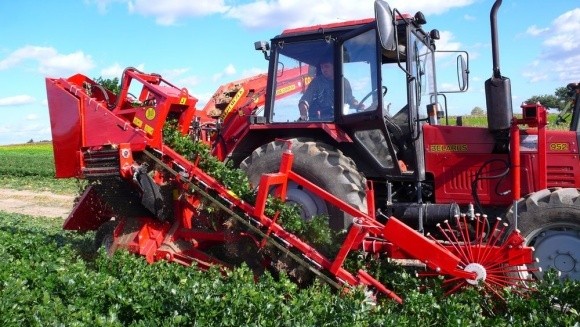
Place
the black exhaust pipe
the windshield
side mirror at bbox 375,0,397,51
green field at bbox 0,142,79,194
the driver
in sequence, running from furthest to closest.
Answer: green field at bbox 0,142,79,194
the windshield
the driver
the black exhaust pipe
side mirror at bbox 375,0,397,51

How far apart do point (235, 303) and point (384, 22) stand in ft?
8.90

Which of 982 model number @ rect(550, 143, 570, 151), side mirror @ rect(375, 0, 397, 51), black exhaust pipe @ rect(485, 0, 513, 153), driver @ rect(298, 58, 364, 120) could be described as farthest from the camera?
driver @ rect(298, 58, 364, 120)

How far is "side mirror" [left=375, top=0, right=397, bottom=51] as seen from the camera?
4812mm

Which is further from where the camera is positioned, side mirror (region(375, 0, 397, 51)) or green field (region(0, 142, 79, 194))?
green field (region(0, 142, 79, 194))

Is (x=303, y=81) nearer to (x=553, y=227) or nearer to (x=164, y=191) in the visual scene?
(x=164, y=191)

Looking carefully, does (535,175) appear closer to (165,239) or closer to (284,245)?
(284,245)

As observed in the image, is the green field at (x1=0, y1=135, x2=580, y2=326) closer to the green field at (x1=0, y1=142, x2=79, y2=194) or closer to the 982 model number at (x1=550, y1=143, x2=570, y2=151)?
the 982 model number at (x1=550, y1=143, x2=570, y2=151)

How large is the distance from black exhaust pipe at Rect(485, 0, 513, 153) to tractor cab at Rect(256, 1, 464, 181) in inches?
29.6

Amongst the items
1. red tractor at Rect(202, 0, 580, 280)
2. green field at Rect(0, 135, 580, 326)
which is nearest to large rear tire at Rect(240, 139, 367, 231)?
red tractor at Rect(202, 0, 580, 280)

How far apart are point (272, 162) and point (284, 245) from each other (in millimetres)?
1063

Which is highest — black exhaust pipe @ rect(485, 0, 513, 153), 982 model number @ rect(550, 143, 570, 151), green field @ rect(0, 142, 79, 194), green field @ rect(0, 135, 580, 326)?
black exhaust pipe @ rect(485, 0, 513, 153)

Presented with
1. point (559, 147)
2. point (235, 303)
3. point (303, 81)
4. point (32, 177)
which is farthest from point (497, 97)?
point (32, 177)

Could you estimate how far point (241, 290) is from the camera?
4156 mm

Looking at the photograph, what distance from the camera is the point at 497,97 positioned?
525 centimetres
